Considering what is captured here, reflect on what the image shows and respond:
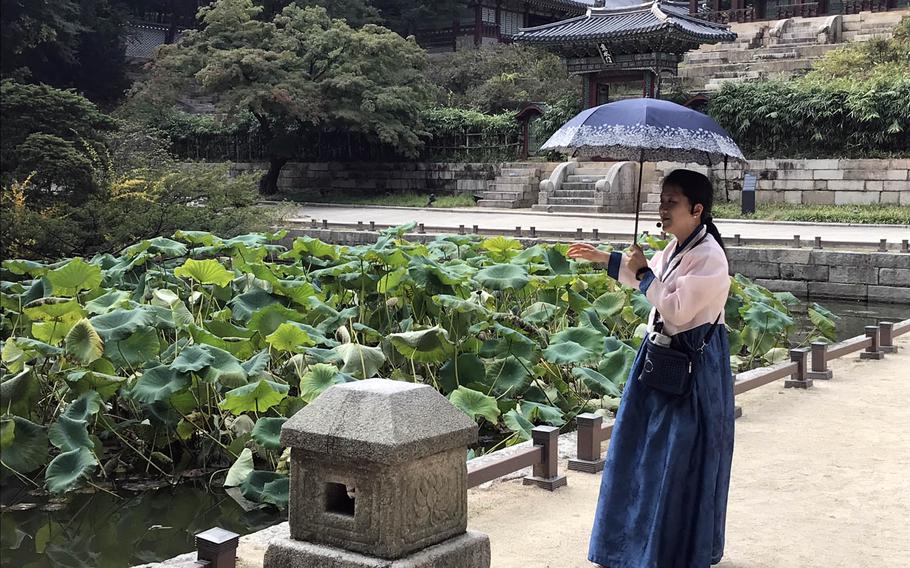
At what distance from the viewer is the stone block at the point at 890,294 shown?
14.8 meters

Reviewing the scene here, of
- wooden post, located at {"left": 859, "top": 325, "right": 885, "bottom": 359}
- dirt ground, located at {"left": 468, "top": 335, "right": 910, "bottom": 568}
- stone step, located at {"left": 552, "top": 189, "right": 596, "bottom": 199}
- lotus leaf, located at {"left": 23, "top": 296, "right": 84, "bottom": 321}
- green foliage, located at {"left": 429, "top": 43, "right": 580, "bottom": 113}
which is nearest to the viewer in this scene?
dirt ground, located at {"left": 468, "top": 335, "right": 910, "bottom": 568}

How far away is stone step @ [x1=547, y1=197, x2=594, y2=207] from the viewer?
2452 cm

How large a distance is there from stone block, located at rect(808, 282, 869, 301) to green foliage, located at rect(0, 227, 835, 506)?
6.14 m

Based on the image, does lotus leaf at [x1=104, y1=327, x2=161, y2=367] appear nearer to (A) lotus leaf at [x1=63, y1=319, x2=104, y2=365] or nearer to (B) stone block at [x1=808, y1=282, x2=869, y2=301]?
(A) lotus leaf at [x1=63, y1=319, x2=104, y2=365]

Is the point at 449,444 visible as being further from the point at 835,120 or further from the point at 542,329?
the point at 835,120

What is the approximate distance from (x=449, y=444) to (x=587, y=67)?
26583mm

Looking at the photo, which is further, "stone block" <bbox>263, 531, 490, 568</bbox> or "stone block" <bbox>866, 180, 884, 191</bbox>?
"stone block" <bbox>866, 180, 884, 191</bbox>

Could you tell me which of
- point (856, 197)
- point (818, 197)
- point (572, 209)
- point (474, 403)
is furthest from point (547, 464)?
point (818, 197)

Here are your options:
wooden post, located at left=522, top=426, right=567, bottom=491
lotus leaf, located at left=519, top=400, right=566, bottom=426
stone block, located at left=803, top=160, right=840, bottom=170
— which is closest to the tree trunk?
stone block, located at left=803, top=160, right=840, bottom=170

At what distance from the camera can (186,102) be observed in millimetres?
39625

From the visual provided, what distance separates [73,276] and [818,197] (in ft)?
67.0

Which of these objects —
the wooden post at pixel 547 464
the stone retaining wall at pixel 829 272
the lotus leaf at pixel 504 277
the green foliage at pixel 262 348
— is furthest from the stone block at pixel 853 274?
the wooden post at pixel 547 464

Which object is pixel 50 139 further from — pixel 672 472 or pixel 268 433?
pixel 672 472

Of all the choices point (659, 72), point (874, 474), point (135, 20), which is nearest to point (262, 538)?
point (874, 474)
